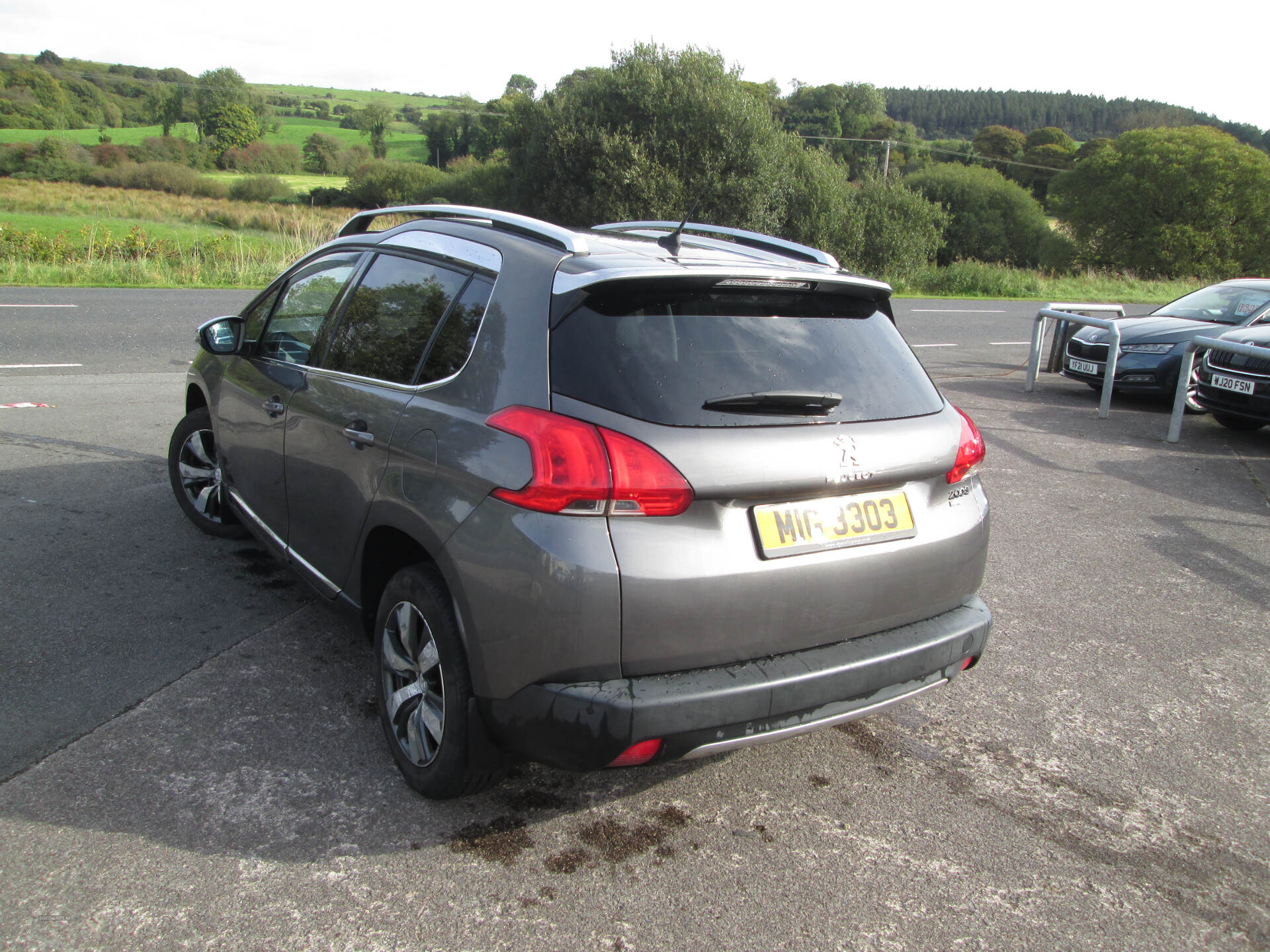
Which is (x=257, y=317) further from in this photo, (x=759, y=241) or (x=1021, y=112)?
(x=1021, y=112)

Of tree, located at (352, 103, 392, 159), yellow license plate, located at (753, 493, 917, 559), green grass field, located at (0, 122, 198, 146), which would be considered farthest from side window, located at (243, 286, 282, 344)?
tree, located at (352, 103, 392, 159)

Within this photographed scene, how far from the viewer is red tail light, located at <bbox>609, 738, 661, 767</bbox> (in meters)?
2.37

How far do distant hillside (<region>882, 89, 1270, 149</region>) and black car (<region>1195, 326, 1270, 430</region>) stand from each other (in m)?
125

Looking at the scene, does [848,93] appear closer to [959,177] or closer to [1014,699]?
[959,177]

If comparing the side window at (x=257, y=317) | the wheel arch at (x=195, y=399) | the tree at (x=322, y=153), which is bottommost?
the wheel arch at (x=195, y=399)

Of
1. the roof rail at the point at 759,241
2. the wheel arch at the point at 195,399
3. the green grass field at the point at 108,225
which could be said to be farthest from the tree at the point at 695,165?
the roof rail at the point at 759,241

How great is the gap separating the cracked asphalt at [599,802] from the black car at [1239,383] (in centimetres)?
448

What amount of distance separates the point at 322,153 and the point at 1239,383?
92.3 meters

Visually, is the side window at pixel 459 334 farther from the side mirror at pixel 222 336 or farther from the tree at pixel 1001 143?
the tree at pixel 1001 143

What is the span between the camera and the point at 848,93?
11344 centimetres

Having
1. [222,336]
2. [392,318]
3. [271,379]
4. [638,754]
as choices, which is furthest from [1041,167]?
[638,754]

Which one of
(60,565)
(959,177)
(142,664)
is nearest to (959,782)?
(142,664)

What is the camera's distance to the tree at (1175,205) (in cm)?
5884

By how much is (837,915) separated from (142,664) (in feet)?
9.15
